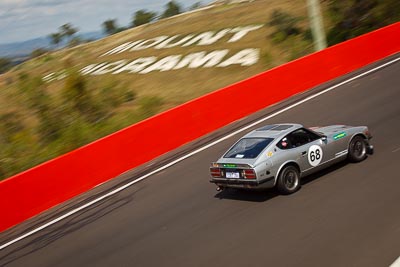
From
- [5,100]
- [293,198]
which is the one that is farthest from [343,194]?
[5,100]

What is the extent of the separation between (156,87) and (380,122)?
2370 cm

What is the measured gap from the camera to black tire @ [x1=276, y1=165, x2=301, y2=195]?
9883 millimetres

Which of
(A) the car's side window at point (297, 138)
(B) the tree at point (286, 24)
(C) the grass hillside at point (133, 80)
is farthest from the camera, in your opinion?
(B) the tree at point (286, 24)

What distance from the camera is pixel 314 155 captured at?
1030 centimetres

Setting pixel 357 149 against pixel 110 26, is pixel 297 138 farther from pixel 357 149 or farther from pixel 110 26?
pixel 110 26

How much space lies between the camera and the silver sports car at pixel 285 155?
9836 millimetres

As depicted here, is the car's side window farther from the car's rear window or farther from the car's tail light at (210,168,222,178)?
the car's tail light at (210,168,222,178)

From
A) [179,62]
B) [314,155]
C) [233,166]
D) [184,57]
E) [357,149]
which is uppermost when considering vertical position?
[233,166]

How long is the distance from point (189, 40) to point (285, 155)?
41376 millimetres

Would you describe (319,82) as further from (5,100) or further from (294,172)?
(5,100)

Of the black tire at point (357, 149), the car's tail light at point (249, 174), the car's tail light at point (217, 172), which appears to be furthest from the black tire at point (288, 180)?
the black tire at point (357, 149)

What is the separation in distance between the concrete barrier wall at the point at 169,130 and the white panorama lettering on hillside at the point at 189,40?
2322 cm

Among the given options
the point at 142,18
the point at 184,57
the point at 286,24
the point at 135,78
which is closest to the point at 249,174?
the point at 286,24

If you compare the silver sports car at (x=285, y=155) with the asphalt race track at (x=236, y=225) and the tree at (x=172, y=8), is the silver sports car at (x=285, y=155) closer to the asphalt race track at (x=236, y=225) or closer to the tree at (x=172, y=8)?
the asphalt race track at (x=236, y=225)
